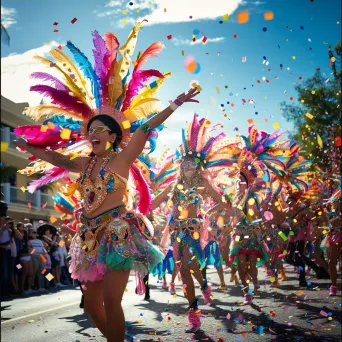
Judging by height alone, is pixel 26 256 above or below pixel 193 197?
below

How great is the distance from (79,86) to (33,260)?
9.36 m

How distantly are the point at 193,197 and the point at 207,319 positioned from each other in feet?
5.73

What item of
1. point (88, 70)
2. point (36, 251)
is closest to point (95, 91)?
point (88, 70)

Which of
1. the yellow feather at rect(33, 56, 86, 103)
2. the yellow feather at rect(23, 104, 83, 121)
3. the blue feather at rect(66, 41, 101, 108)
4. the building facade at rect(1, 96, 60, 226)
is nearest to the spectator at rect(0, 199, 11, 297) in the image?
the yellow feather at rect(23, 104, 83, 121)

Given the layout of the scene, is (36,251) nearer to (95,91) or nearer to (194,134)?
(194,134)

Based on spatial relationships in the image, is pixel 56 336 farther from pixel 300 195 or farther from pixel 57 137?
pixel 300 195

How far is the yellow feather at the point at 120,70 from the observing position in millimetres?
5516

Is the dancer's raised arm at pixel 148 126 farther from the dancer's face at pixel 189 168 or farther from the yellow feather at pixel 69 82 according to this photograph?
the dancer's face at pixel 189 168

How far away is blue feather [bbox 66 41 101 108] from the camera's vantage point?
5551mm

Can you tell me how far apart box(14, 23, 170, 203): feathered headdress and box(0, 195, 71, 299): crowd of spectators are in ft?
19.1

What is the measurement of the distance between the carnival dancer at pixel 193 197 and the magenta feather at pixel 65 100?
9.74 feet

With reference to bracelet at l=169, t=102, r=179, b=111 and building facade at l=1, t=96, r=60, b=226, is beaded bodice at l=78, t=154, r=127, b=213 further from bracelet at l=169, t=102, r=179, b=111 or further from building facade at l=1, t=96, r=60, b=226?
building facade at l=1, t=96, r=60, b=226

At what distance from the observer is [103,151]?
5.31 meters

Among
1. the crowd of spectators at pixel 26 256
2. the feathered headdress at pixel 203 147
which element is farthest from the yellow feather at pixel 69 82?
the crowd of spectators at pixel 26 256
